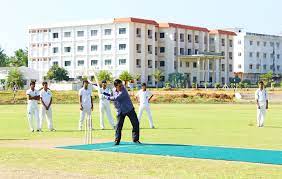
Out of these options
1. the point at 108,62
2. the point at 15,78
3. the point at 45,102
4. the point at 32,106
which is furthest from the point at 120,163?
the point at 108,62

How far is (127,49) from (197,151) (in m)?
88.1

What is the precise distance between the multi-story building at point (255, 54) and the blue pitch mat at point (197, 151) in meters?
120

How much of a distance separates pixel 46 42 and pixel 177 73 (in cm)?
2403

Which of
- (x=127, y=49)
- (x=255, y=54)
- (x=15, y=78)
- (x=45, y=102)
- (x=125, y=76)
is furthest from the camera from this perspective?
(x=255, y=54)

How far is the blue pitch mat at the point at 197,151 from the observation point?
13562 mm

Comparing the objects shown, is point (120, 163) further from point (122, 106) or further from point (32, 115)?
point (32, 115)

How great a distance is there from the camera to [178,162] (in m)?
12.7

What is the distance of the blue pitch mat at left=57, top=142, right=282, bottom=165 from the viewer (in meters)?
13.6

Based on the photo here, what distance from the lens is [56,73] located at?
10169 centimetres

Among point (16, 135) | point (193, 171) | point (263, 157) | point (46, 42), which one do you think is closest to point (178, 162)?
point (193, 171)

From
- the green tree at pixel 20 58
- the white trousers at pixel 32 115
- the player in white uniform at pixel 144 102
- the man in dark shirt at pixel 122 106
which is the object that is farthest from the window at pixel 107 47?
the man in dark shirt at pixel 122 106

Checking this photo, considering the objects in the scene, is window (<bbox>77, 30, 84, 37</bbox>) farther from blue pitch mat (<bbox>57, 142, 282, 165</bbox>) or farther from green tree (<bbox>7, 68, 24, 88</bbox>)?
blue pitch mat (<bbox>57, 142, 282, 165</bbox>)

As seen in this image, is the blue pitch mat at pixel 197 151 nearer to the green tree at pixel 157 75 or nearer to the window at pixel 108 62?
the green tree at pixel 157 75

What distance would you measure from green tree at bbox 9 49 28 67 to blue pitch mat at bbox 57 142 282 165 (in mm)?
123855
